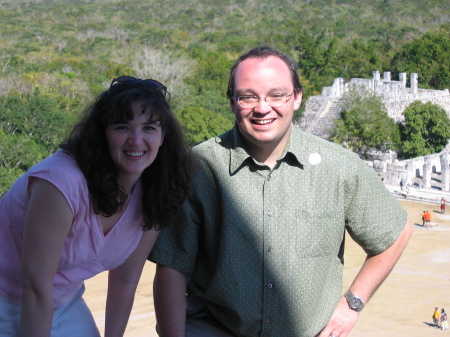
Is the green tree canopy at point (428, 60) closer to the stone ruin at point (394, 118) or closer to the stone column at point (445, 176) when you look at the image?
the stone ruin at point (394, 118)

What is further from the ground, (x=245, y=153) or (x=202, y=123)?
(x=245, y=153)

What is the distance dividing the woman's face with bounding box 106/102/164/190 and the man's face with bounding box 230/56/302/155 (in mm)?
496

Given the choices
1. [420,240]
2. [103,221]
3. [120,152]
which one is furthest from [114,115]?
[420,240]

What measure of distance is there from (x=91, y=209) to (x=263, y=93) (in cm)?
105

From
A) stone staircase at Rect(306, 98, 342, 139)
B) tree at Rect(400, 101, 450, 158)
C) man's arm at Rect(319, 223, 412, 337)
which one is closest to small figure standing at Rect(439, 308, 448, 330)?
man's arm at Rect(319, 223, 412, 337)

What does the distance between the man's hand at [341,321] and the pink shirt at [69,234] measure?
121cm

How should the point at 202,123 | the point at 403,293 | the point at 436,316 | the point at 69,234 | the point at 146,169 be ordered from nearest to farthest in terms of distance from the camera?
the point at 69,234 < the point at 146,169 < the point at 436,316 < the point at 403,293 < the point at 202,123

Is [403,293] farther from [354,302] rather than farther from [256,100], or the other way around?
[256,100]

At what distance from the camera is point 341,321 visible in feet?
13.5

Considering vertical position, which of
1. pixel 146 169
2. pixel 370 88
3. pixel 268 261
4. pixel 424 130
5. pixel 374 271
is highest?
pixel 146 169

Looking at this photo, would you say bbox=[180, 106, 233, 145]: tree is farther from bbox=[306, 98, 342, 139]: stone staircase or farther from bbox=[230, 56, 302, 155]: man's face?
bbox=[230, 56, 302, 155]: man's face

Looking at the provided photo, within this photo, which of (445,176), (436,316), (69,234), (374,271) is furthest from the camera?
(445,176)

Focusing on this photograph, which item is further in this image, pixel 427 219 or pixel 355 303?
pixel 427 219

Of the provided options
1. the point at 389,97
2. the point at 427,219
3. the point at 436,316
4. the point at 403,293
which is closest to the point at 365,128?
the point at 389,97
